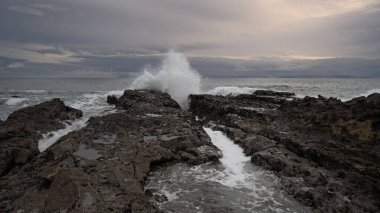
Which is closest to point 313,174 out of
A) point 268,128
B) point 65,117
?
point 268,128

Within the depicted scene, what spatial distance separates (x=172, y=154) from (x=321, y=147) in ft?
13.8

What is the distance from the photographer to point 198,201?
6789mm

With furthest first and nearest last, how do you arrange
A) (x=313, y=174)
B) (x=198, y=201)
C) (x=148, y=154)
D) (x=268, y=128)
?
(x=268, y=128) < (x=148, y=154) < (x=313, y=174) < (x=198, y=201)

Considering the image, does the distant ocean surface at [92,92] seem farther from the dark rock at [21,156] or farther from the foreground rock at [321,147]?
the foreground rock at [321,147]

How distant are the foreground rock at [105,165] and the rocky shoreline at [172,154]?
2 centimetres

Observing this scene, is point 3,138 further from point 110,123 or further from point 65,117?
point 65,117

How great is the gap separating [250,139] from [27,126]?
8.36 metres

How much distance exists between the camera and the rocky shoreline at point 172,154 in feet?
21.4

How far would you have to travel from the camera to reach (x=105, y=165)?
7.96 m

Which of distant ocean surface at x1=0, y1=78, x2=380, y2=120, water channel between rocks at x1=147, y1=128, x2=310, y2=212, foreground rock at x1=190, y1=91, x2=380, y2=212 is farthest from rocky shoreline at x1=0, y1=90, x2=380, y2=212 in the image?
distant ocean surface at x1=0, y1=78, x2=380, y2=120

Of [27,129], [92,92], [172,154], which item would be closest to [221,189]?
[172,154]

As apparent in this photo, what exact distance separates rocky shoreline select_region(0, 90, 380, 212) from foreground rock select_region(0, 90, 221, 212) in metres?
0.02

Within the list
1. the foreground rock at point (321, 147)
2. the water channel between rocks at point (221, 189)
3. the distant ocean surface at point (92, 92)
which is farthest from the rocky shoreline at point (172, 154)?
the distant ocean surface at point (92, 92)

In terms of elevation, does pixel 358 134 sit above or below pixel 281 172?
above
